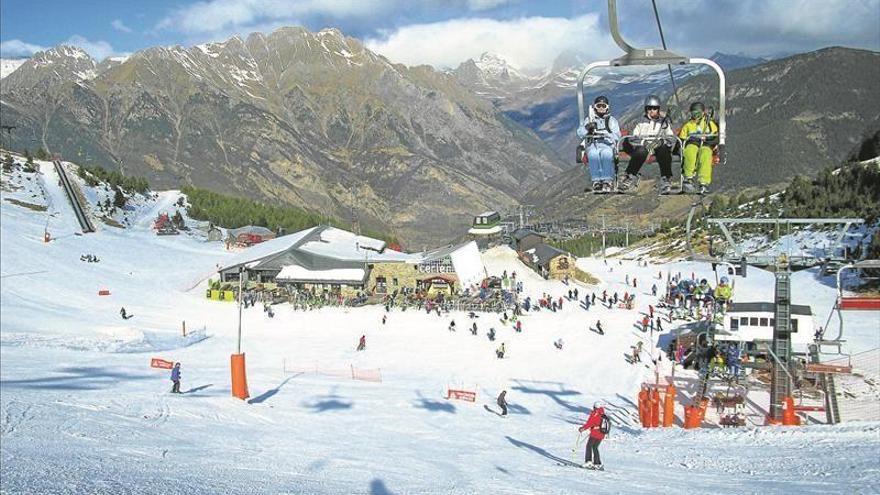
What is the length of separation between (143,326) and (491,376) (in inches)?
738

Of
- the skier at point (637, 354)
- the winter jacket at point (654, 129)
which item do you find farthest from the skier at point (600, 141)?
the skier at point (637, 354)

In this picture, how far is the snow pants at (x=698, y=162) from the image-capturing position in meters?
8.92

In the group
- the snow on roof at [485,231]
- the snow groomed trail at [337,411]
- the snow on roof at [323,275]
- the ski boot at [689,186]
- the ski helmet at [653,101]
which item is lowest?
the snow groomed trail at [337,411]

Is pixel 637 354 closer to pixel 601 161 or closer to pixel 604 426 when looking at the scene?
pixel 604 426

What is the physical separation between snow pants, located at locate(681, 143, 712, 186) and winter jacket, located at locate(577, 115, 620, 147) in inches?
33.1

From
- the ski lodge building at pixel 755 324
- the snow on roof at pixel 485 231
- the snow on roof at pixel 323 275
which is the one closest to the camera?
the ski lodge building at pixel 755 324

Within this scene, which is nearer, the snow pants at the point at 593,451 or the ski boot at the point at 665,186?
the ski boot at the point at 665,186

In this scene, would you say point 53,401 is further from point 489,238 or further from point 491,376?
point 489,238

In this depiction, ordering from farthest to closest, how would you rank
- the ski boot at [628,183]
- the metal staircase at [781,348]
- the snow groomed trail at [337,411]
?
1. the metal staircase at [781,348]
2. the snow groomed trail at [337,411]
3. the ski boot at [628,183]

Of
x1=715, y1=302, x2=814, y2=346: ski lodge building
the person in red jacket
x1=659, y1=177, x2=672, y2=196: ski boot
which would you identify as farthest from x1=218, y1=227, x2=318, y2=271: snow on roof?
x1=659, y1=177, x2=672, y2=196: ski boot

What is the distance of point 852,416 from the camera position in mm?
23062

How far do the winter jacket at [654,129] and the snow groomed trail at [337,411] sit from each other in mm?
6099

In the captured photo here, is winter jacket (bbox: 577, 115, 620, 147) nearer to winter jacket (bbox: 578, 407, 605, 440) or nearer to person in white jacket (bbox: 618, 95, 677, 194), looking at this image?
person in white jacket (bbox: 618, 95, 677, 194)

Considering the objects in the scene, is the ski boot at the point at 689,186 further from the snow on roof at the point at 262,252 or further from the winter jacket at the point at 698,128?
the snow on roof at the point at 262,252
